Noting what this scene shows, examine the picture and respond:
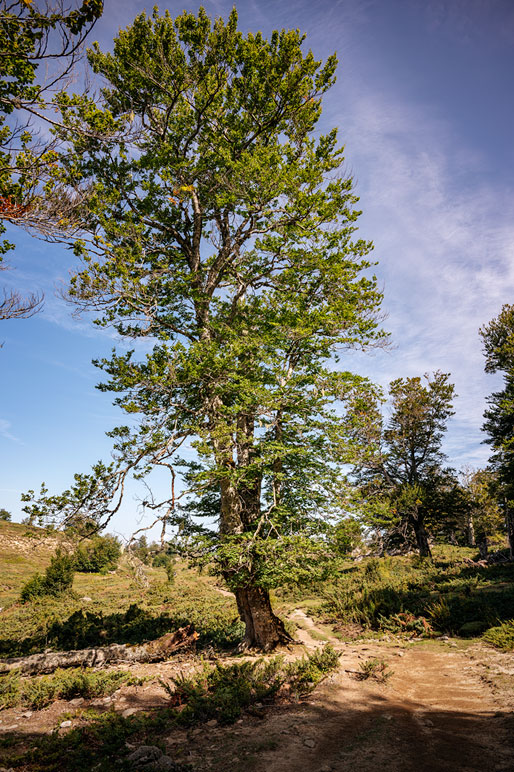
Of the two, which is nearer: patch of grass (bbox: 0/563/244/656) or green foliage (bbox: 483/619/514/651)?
green foliage (bbox: 483/619/514/651)

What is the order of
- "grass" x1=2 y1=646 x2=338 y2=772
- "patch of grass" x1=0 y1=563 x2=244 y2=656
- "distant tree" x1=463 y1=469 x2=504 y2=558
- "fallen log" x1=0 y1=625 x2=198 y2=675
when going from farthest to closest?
1. "distant tree" x1=463 y1=469 x2=504 y2=558
2. "patch of grass" x1=0 y1=563 x2=244 y2=656
3. "fallen log" x1=0 y1=625 x2=198 y2=675
4. "grass" x1=2 y1=646 x2=338 y2=772

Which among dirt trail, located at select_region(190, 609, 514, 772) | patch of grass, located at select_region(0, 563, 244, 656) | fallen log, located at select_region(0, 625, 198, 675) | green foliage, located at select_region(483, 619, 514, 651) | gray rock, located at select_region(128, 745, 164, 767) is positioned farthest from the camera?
patch of grass, located at select_region(0, 563, 244, 656)

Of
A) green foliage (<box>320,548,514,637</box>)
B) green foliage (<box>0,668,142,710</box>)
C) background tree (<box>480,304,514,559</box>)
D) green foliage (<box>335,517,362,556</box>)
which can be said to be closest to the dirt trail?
green foliage (<box>335,517,362,556</box>)

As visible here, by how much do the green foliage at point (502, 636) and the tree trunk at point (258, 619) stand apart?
571 cm

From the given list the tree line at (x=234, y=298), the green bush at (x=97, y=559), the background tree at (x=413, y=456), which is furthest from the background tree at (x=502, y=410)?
the green bush at (x=97, y=559)

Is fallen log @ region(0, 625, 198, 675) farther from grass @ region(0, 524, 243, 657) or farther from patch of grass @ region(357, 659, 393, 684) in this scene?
patch of grass @ region(357, 659, 393, 684)

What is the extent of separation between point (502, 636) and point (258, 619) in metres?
6.42

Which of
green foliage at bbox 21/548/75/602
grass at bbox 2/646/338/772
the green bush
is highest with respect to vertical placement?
grass at bbox 2/646/338/772

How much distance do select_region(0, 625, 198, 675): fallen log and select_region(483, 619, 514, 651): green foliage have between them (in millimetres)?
8516

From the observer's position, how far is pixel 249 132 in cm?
1202

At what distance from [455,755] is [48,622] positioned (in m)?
18.0

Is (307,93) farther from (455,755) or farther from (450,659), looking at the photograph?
(450,659)

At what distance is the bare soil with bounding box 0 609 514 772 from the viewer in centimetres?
432

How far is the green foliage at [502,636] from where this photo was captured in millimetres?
9015
